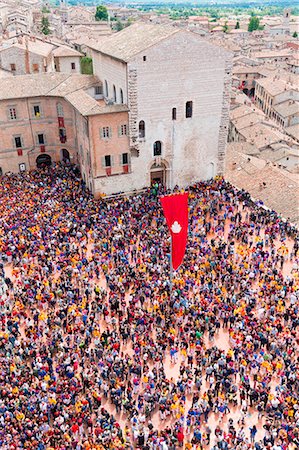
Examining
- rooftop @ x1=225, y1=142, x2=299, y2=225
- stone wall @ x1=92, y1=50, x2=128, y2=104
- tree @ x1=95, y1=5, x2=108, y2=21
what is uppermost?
stone wall @ x1=92, y1=50, x2=128, y2=104

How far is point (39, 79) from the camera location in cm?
4584

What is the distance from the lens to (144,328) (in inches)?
1036

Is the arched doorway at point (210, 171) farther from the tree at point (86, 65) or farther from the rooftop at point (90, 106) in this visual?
the tree at point (86, 65)

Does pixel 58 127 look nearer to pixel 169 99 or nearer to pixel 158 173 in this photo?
pixel 158 173

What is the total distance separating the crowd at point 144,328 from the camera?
2100 cm

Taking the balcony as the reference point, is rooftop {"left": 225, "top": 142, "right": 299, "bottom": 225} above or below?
below

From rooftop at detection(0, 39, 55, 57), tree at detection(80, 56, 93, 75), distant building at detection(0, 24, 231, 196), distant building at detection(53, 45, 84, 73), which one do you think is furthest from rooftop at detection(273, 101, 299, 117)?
distant building at detection(0, 24, 231, 196)

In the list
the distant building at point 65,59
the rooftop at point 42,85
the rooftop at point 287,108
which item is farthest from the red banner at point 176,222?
the rooftop at point 287,108

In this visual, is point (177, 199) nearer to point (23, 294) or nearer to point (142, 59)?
point (23, 294)

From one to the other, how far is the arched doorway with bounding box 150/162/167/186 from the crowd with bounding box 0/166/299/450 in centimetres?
A: 498

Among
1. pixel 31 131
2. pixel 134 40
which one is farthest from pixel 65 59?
pixel 134 40

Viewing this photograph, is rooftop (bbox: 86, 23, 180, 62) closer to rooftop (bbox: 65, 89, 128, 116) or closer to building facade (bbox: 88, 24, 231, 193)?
building facade (bbox: 88, 24, 231, 193)

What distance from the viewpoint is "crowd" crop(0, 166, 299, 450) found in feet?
68.9

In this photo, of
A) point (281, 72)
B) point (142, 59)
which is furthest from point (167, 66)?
point (281, 72)
